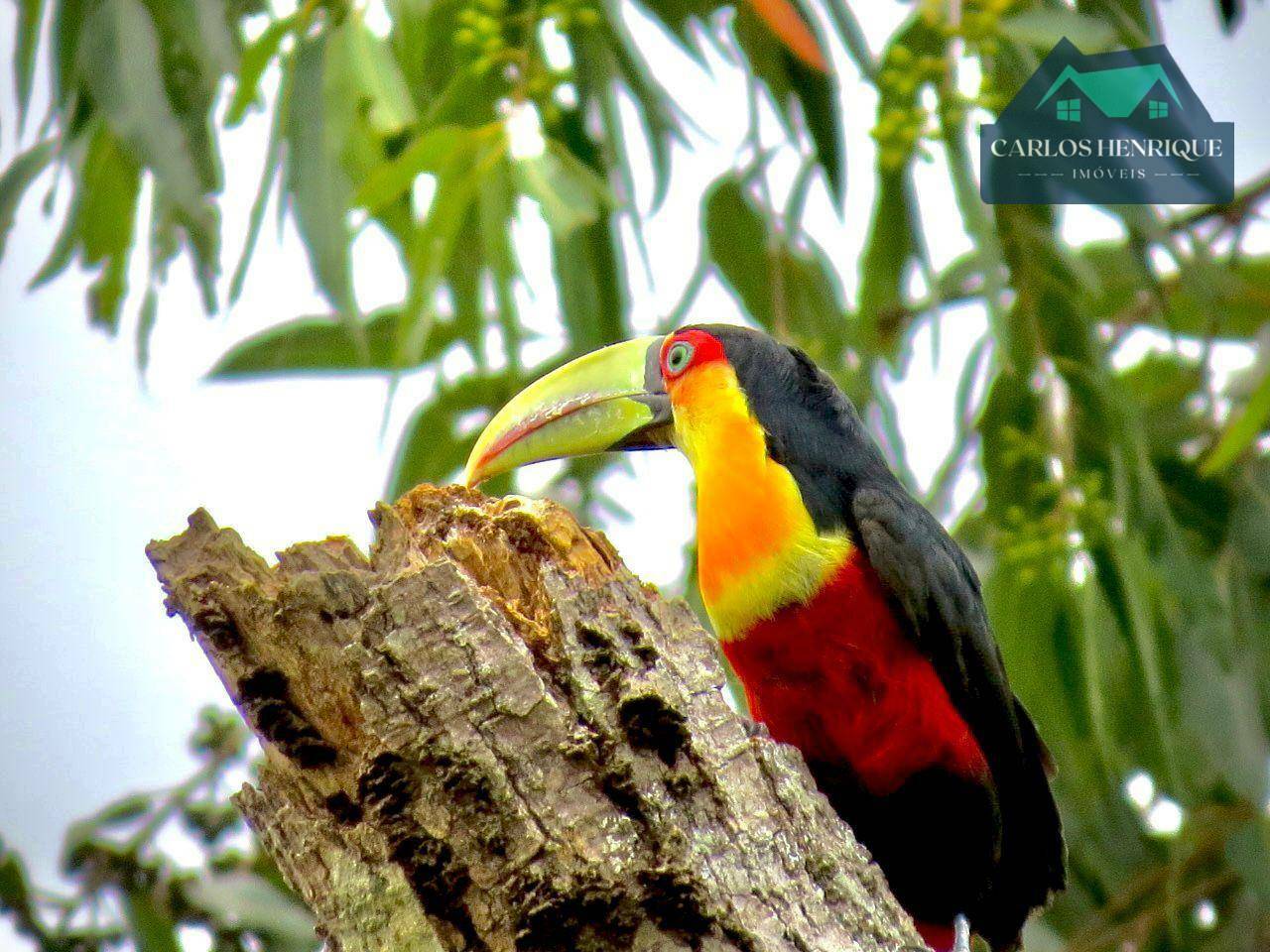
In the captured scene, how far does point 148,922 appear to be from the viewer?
4.11 metres

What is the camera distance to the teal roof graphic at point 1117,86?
397cm

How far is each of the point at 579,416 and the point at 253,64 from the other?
113 cm

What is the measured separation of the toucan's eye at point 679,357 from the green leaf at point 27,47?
1646 millimetres

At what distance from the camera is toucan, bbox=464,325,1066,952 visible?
10.1 ft

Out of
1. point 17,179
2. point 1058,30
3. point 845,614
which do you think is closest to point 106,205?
point 17,179

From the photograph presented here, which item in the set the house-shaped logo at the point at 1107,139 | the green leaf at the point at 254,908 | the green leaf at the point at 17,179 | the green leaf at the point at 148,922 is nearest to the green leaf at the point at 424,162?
the green leaf at the point at 17,179

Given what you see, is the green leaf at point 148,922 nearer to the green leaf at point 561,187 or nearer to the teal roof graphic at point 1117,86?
the green leaf at point 561,187

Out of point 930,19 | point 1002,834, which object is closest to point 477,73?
point 930,19

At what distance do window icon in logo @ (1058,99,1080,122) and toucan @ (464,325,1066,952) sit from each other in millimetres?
1202

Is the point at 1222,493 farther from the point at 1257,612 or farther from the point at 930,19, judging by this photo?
the point at 930,19

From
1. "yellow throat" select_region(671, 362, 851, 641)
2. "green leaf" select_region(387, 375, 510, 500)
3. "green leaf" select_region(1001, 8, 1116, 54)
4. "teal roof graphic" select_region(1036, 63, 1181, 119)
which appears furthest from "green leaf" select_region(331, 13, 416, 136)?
"teal roof graphic" select_region(1036, 63, 1181, 119)

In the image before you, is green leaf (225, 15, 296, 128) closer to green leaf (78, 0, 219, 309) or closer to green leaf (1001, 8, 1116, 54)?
green leaf (78, 0, 219, 309)

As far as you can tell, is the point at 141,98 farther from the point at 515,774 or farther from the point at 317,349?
the point at 515,774

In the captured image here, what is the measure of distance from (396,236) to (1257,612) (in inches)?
109
